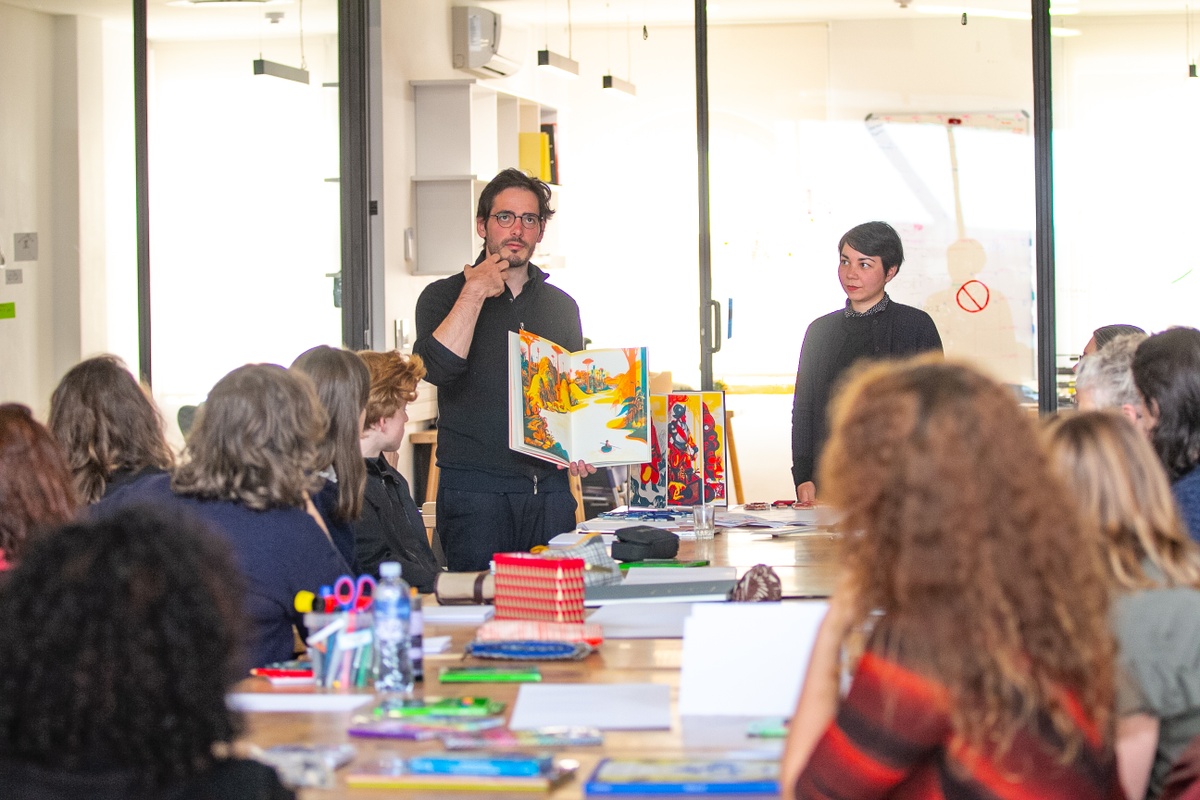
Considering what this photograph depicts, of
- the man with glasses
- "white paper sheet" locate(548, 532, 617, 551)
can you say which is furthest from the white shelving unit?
"white paper sheet" locate(548, 532, 617, 551)

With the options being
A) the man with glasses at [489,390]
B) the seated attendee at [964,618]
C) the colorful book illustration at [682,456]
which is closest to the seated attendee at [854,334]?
the colorful book illustration at [682,456]

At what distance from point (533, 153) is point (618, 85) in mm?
628

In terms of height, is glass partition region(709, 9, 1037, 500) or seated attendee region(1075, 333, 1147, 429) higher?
glass partition region(709, 9, 1037, 500)

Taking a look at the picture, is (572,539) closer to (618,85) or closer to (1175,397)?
(1175,397)

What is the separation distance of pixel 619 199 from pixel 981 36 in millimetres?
2267

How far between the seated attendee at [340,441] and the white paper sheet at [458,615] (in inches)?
13.4

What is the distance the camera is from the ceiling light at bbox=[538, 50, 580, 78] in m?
6.86

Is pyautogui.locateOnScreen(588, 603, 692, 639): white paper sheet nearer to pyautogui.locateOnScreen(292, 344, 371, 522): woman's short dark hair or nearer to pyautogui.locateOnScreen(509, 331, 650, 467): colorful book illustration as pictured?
pyautogui.locateOnScreen(292, 344, 371, 522): woman's short dark hair

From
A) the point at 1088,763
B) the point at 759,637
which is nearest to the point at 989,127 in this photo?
the point at 759,637

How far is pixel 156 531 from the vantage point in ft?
4.09

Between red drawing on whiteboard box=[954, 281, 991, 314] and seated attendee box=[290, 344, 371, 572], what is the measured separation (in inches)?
160

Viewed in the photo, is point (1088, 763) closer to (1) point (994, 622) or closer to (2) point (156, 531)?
(1) point (994, 622)

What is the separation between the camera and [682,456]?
4484mm

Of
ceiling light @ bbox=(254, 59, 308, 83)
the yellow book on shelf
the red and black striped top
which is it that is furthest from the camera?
the yellow book on shelf
